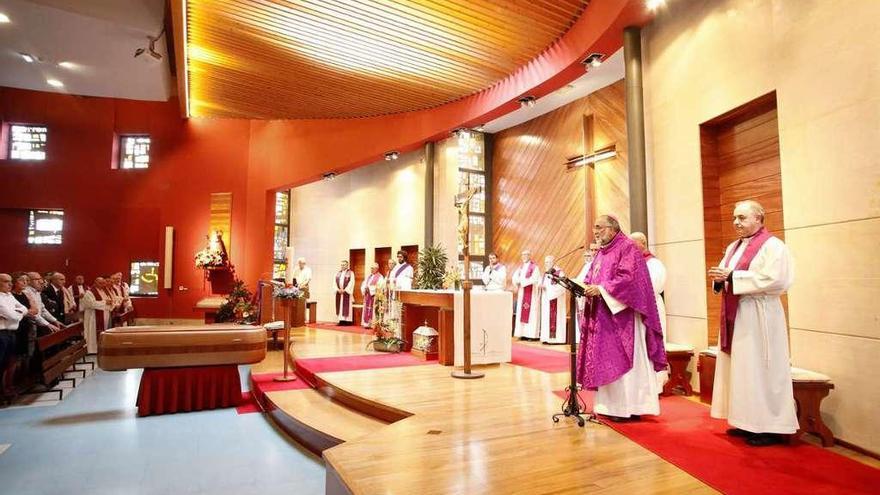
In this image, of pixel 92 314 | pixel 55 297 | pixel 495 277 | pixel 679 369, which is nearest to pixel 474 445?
pixel 679 369

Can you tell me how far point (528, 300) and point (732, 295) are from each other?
223 inches

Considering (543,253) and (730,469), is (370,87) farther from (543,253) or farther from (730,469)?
(730,469)

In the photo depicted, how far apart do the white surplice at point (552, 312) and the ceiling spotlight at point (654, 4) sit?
14.0 ft

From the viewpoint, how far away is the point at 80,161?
1159cm

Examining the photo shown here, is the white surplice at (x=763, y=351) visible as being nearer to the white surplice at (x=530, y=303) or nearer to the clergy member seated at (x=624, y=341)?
the clergy member seated at (x=624, y=341)

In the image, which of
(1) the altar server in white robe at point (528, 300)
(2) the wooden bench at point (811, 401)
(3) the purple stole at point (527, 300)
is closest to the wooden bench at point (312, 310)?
(1) the altar server in white robe at point (528, 300)

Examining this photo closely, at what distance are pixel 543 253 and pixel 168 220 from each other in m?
8.71

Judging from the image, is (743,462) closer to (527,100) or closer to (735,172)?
(735,172)

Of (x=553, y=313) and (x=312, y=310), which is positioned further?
(x=312, y=310)

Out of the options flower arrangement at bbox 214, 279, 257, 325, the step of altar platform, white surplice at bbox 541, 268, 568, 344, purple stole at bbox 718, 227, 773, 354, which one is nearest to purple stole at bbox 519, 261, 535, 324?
white surplice at bbox 541, 268, 568, 344

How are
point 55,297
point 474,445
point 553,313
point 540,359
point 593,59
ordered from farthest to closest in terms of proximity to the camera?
point 553,313 < point 55,297 < point 540,359 < point 593,59 < point 474,445

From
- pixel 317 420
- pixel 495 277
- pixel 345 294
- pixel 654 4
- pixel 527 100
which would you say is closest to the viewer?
pixel 317 420

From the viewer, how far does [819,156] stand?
339 cm

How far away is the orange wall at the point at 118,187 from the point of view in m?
11.4
